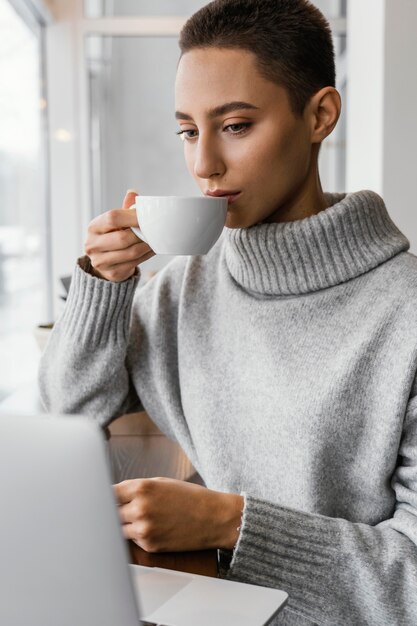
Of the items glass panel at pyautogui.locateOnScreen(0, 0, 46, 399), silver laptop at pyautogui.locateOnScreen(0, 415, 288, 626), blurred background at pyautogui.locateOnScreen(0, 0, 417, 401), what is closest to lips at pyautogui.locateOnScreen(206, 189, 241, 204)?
silver laptop at pyautogui.locateOnScreen(0, 415, 288, 626)

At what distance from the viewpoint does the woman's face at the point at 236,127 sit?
0.99 meters

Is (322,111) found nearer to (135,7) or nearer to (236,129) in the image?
(236,129)

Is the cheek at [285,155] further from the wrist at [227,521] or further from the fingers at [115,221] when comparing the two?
the wrist at [227,521]

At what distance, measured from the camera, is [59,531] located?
39 cm

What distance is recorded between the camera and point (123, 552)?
40 centimetres

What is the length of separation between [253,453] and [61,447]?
70 centimetres

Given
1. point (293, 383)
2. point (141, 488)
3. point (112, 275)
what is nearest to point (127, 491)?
point (141, 488)

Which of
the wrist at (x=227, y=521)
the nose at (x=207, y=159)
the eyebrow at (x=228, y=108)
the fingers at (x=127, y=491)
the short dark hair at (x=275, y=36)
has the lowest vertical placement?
the wrist at (x=227, y=521)

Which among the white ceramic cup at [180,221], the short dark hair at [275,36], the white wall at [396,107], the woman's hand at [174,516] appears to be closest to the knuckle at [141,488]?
the woman's hand at [174,516]

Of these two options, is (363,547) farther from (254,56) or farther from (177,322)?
(254,56)

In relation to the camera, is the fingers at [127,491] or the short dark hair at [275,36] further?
the short dark hair at [275,36]

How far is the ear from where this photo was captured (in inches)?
41.4

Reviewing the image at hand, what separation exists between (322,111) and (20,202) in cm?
299

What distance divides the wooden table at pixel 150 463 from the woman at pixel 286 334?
6 centimetres
